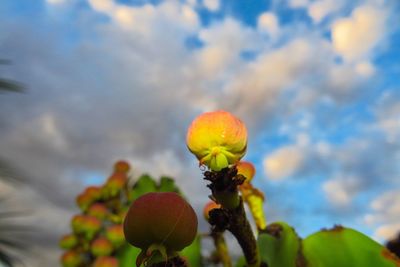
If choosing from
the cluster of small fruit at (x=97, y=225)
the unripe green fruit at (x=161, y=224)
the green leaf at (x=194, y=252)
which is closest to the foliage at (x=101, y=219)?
the cluster of small fruit at (x=97, y=225)

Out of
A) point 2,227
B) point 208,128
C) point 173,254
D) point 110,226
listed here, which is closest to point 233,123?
point 208,128

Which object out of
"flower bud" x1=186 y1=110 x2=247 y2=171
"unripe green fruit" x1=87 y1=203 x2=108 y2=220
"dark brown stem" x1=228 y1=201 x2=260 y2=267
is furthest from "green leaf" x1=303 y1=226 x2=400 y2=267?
"unripe green fruit" x1=87 y1=203 x2=108 y2=220

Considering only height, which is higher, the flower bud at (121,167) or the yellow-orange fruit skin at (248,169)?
the flower bud at (121,167)

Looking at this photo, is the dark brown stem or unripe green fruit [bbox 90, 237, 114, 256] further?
unripe green fruit [bbox 90, 237, 114, 256]

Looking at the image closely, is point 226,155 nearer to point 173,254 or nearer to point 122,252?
point 173,254

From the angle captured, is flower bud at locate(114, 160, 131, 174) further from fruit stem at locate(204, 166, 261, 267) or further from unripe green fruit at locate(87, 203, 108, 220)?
fruit stem at locate(204, 166, 261, 267)

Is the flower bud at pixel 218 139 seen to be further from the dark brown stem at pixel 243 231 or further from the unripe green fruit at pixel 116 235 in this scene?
the unripe green fruit at pixel 116 235

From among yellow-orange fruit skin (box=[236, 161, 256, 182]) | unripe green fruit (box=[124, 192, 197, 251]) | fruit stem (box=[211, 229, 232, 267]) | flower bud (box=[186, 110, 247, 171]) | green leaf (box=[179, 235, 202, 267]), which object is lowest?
unripe green fruit (box=[124, 192, 197, 251])
